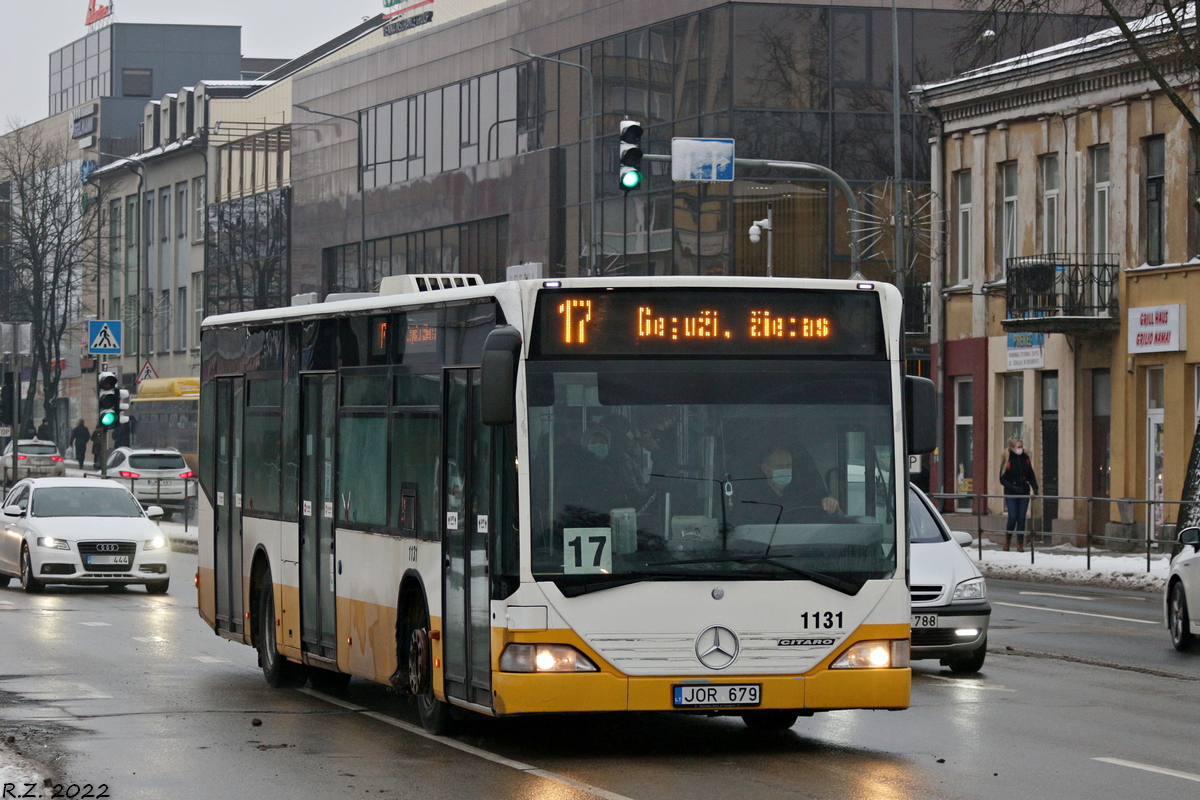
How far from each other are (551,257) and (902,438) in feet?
169

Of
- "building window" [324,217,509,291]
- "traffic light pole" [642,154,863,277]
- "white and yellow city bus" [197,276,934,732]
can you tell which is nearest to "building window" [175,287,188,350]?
"building window" [324,217,509,291]

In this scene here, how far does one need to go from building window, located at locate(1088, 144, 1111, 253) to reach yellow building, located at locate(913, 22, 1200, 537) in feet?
0.09

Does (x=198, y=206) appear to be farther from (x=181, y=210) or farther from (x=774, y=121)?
(x=774, y=121)

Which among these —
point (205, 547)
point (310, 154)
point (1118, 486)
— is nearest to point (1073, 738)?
point (205, 547)

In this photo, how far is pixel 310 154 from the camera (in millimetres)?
81250

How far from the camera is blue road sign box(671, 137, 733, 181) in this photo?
32.1 metres

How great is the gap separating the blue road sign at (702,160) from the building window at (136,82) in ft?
310

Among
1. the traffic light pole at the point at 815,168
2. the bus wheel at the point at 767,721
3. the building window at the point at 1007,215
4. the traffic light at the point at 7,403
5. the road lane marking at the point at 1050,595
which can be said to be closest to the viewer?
the bus wheel at the point at 767,721

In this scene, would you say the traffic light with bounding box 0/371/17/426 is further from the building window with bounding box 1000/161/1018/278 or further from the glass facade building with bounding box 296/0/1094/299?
the building window with bounding box 1000/161/1018/278

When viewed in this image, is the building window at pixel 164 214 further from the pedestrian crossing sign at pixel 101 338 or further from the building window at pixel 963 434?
the building window at pixel 963 434

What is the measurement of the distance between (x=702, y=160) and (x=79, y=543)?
11092 millimetres

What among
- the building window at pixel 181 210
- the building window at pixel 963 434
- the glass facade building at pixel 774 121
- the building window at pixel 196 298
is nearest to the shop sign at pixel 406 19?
the building window at pixel 181 210

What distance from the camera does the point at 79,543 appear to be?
27.0 meters

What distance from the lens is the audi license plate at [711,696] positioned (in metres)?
11.0
